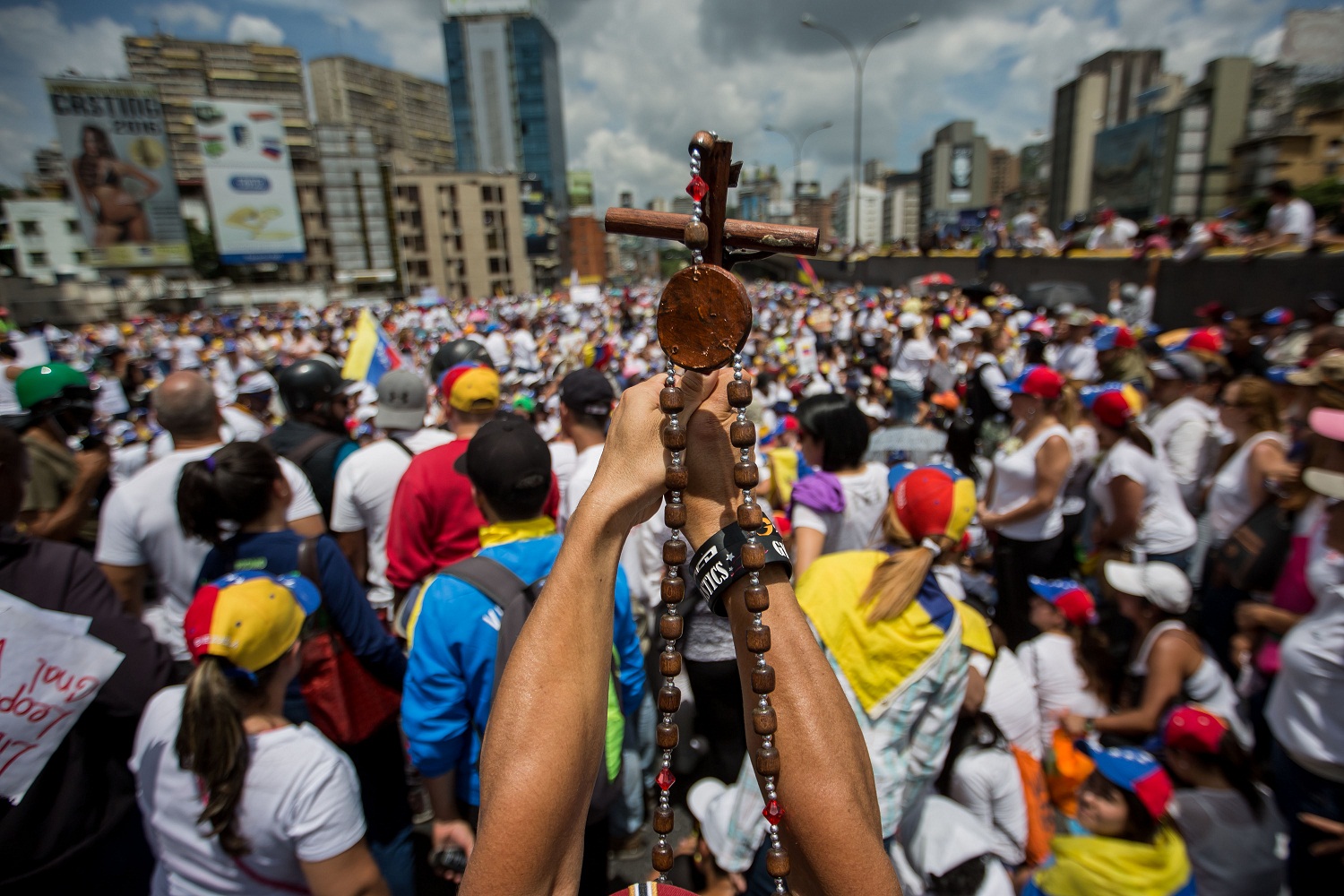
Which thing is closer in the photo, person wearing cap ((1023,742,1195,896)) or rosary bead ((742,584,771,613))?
rosary bead ((742,584,771,613))

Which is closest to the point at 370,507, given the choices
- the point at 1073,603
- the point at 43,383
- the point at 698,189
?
the point at 43,383

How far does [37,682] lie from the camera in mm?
1795

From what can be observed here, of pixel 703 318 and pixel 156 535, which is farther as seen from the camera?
pixel 156 535

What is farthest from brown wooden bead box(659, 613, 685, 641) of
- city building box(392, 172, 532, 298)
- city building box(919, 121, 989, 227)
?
city building box(392, 172, 532, 298)

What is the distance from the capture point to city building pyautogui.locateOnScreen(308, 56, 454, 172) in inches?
5098

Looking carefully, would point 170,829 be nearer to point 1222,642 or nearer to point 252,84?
point 1222,642

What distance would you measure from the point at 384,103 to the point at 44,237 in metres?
91.9

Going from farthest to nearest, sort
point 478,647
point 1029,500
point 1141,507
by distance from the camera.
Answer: point 1029,500, point 1141,507, point 478,647

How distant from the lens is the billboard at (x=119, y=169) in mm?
48531

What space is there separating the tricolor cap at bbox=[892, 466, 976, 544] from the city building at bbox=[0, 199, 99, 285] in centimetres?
7530

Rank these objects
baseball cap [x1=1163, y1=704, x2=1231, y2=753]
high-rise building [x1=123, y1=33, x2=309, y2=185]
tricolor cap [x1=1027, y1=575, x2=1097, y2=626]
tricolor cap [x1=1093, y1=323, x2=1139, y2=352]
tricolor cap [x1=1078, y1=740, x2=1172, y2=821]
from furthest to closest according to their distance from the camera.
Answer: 1. high-rise building [x1=123, y1=33, x2=309, y2=185]
2. tricolor cap [x1=1093, y1=323, x2=1139, y2=352]
3. tricolor cap [x1=1027, y1=575, x2=1097, y2=626]
4. baseball cap [x1=1163, y1=704, x2=1231, y2=753]
5. tricolor cap [x1=1078, y1=740, x2=1172, y2=821]

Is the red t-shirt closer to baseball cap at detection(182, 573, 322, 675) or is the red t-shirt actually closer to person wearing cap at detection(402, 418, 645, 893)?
person wearing cap at detection(402, 418, 645, 893)

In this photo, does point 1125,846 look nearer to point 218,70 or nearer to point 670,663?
point 670,663

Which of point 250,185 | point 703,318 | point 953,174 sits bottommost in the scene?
point 703,318
